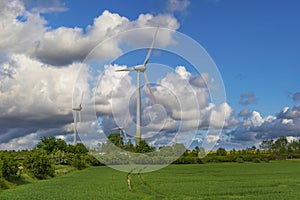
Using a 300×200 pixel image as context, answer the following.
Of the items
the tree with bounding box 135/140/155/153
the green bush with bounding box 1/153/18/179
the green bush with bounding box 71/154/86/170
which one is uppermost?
the tree with bounding box 135/140/155/153

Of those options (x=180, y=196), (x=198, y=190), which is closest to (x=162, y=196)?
(x=180, y=196)

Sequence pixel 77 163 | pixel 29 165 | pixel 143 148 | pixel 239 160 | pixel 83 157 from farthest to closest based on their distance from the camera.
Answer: pixel 239 160 < pixel 143 148 < pixel 83 157 < pixel 77 163 < pixel 29 165

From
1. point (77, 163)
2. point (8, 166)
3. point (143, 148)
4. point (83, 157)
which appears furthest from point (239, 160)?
point (8, 166)

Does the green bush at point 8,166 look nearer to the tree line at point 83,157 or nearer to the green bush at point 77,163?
the tree line at point 83,157

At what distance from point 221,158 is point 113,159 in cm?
3604

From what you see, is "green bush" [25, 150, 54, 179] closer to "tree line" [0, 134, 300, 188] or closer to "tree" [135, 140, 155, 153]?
"tree line" [0, 134, 300, 188]

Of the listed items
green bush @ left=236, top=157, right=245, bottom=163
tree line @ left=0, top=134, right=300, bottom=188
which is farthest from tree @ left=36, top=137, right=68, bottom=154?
green bush @ left=236, top=157, right=245, bottom=163

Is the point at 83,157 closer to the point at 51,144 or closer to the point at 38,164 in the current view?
the point at 51,144

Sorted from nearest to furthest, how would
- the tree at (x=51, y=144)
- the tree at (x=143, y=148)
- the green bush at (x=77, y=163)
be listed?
the green bush at (x=77, y=163) < the tree at (x=143, y=148) < the tree at (x=51, y=144)

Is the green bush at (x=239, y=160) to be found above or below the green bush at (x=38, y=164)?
above

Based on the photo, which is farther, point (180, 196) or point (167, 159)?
point (167, 159)

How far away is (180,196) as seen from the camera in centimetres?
3222

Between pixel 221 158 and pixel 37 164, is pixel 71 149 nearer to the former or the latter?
pixel 221 158

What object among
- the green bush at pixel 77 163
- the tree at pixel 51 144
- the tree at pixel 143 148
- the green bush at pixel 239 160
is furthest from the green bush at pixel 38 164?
the green bush at pixel 239 160
